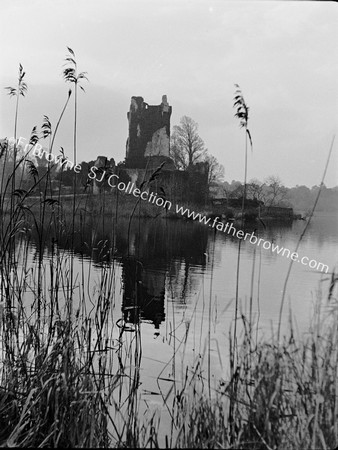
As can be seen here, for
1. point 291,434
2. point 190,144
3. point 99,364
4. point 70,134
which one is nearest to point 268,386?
point 291,434

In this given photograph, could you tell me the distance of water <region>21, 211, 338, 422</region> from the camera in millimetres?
4762

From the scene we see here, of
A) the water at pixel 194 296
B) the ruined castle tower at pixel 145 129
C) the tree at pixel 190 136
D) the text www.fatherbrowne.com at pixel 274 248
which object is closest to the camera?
the water at pixel 194 296

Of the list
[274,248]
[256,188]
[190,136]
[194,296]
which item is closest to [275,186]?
[256,188]

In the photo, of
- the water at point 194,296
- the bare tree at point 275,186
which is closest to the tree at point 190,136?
the bare tree at point 275,186

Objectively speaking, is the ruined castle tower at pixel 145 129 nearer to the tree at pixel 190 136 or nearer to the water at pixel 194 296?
the tree at pixel 190 136

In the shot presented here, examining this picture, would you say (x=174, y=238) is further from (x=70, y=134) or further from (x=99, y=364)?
(x=99, y=364)

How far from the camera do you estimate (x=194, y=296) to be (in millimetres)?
7176

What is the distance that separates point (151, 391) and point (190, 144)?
6.04 m

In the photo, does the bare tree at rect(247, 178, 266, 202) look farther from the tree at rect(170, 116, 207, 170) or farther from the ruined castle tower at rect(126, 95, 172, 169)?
the ruined castle tower at rect(126, 95, 172, 169)

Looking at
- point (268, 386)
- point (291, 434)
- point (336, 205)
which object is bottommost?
point (291, 434)

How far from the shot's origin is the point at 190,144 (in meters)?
9.50

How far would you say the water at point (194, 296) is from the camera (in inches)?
187

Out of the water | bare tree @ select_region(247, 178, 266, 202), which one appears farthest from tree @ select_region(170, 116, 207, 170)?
the water

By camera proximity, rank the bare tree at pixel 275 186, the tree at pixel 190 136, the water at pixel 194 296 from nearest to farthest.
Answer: the water at pixel 194 296
the bare tree at pixel 275 186
the tree at pixel 190 136
